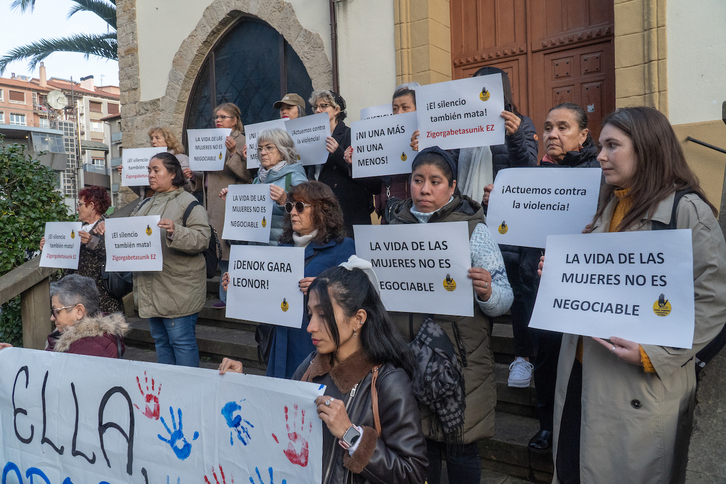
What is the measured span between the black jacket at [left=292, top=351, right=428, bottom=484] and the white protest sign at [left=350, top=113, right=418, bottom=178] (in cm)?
216

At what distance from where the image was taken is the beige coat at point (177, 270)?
177 inches

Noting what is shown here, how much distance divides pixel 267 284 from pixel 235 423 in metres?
1.06

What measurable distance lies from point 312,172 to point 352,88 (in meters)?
2.93

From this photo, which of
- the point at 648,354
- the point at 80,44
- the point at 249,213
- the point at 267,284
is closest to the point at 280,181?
the point at 249,213

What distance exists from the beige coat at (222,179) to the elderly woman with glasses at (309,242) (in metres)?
2.55

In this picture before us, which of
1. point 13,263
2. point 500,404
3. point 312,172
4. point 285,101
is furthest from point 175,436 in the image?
point 13,263

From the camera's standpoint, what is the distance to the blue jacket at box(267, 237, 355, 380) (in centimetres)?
336

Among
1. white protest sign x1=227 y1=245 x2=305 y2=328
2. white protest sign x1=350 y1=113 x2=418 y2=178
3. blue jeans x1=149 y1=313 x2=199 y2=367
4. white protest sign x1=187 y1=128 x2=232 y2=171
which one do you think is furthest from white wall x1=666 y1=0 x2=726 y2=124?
blue jeans x1=149 y1=313 x2=199 y2=367

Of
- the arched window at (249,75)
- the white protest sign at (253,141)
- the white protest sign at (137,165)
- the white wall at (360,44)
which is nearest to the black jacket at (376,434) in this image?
the white protest sign at (253,141)

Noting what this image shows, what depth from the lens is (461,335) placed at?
2.71 metres

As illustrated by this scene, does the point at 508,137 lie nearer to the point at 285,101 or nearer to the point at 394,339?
the point at 394,339

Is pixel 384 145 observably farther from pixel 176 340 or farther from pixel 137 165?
pixel 137 165

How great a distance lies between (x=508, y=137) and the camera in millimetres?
3668

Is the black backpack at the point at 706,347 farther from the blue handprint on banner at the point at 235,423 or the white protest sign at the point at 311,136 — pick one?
the white protest sign at the point at 311,136
